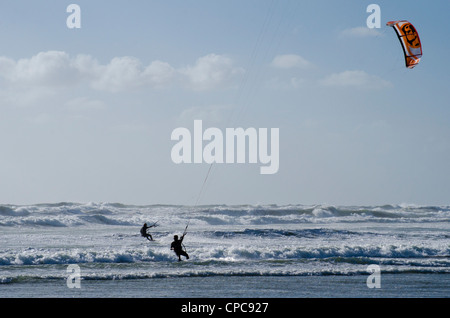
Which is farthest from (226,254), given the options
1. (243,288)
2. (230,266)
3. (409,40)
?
(409,40)

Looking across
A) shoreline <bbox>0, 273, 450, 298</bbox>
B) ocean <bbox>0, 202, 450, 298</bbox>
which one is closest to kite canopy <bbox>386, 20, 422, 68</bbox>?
ocean <bbox>0, 202, 450, 298</bbox>

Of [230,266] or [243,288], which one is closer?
[243,288]

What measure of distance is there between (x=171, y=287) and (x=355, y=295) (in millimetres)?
4477

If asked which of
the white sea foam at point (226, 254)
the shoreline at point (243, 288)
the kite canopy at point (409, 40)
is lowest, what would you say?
the shoreline at point (243, 288)

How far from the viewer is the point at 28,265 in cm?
1900

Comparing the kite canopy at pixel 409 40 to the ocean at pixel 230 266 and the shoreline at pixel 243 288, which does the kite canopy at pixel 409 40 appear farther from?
the shoreline at pixel 243 288

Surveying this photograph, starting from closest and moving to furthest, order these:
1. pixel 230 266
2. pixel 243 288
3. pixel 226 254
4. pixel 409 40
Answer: pixel 243 288, pixel 230 266, pixel 409 40, pixel 226 254

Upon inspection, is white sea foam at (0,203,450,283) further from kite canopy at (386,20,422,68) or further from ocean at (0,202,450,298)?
kite canopy at (386,20,422,68)

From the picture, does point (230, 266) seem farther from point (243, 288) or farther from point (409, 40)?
point (409, 40)

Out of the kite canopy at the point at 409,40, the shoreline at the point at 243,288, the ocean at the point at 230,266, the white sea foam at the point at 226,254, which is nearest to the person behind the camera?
the shoreline at the point at 243,288

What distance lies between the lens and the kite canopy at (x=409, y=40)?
19.5m

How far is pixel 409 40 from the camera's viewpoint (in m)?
19.6

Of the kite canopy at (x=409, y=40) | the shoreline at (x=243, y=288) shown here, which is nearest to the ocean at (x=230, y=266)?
the shoreline at (x=243, y=288)
